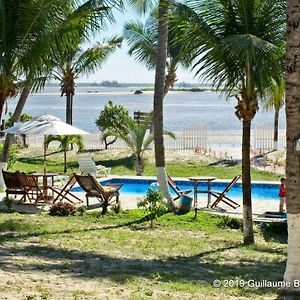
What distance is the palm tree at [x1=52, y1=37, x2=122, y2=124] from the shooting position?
973 inches

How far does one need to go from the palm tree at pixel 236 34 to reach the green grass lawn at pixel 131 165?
936 centimetres

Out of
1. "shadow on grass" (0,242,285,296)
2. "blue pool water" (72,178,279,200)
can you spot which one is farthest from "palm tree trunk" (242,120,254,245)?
"blue pool water" (72,178,279,200)

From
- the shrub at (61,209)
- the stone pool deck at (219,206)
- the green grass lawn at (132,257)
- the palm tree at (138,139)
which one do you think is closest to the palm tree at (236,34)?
the green grass lawn at (132,257)

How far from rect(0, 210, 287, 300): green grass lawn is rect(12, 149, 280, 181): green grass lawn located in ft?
24.3

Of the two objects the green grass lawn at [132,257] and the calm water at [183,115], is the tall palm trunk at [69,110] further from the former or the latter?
the green grass lawn at [132,257]

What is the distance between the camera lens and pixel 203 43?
417 inches

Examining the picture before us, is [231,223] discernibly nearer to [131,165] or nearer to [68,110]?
[131,165]

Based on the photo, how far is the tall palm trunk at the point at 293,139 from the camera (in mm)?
7180

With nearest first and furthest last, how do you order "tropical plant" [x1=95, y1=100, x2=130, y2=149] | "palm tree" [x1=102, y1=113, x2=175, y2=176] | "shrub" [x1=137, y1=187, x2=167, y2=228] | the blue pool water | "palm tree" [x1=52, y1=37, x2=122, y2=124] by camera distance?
"shrub" [x1=137, y1=187, x2=167, y2=228] < the blue pool water < "palm tree" [x1=102, y1=113, x2=175, y2=176] < "palm tree" [x1=52, y1=37, x2=122, y2=124] < "tropical plant" [x1=95, y1=100, x2=130, y2=149]

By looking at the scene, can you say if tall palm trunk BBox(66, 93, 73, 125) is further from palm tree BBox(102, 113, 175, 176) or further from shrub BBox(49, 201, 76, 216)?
shrub BBox(49, 201, 76, 216)

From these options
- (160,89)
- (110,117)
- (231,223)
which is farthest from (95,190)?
(110,117)

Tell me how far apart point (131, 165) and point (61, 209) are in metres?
9.56

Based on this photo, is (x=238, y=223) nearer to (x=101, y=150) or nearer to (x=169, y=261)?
(x=169, y=261)

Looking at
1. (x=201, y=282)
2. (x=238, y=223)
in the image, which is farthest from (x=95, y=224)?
(x=201, y=282)
